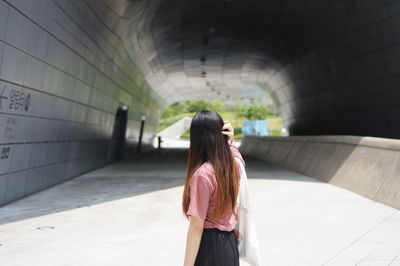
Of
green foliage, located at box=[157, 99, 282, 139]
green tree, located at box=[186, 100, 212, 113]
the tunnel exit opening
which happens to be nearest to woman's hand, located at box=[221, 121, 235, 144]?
the tunnel exit opening

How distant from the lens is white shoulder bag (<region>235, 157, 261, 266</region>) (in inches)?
105

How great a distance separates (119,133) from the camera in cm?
2358

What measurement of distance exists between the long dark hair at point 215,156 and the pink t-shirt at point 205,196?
0.04 m

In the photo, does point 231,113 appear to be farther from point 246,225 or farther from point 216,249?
point 216,249

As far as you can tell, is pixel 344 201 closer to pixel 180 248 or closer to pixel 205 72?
pixel 180 248

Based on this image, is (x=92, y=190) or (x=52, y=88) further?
(x=92, y=190)

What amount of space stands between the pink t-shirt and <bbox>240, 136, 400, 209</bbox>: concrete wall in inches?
284

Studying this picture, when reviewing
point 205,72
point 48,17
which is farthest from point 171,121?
point 48,17

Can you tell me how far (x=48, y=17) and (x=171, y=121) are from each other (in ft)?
288

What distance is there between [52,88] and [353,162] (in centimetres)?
898

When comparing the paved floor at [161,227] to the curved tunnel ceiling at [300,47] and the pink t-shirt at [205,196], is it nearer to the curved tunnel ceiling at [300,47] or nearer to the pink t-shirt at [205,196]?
the pink t-shirt at [205,196]

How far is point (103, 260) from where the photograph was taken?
511 centimetres

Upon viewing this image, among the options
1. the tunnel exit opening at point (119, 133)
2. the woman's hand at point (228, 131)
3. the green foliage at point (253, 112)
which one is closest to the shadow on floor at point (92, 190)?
the tunnel exit opening at point (119, 133)

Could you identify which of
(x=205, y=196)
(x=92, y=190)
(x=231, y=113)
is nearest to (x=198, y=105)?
(x=231, y=113)
